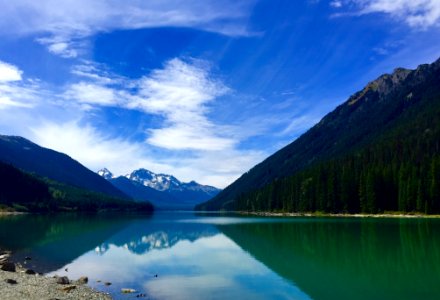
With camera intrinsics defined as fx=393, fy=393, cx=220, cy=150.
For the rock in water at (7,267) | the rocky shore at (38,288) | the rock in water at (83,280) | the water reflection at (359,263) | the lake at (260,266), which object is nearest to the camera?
the rocky shore at (38,288)

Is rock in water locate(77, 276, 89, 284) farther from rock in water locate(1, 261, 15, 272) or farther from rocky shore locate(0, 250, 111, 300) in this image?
rock in water locate(1, 261, 15, 272)

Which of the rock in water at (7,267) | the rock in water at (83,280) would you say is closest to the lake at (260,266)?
the rock in water at (83,280)

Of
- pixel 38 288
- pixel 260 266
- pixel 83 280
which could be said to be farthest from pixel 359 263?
pixel 38 288

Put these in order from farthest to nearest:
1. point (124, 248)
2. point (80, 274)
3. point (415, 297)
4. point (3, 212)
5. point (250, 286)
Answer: point (3, 212)
point (124, 248)
point (80, 274)
point (250, 286)
point (415, 297)

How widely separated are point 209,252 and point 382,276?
98.3 ft

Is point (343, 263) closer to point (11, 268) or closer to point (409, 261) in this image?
point (409, 261)

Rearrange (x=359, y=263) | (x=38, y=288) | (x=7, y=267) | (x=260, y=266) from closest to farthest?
(x=38, y=288) < (x=7, y=267) < (x=359, y=263) < (x=260, y=266)

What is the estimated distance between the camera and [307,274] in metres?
39.4

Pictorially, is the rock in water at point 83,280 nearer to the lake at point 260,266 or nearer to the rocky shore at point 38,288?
the rocky shore at point 38,288

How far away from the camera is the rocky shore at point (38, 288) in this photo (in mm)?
27484

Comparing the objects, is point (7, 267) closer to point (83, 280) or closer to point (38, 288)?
point (83, 280)

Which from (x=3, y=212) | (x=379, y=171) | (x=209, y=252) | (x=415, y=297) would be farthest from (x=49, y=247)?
(x=3, y=212)

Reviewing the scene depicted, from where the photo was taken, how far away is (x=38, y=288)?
30.4 m

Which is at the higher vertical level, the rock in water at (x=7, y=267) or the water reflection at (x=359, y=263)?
the water reflection at (x=359, y=263)
